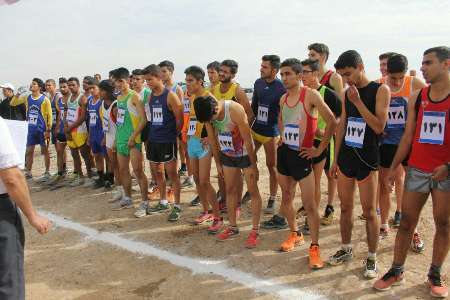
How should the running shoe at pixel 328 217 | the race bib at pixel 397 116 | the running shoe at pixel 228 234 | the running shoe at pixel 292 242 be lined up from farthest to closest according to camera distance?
the running shoe at pixel 328 217, the running shoe at pixel 228 234, the race bib at pixel 397 116, the running shoe at pixel 292 242

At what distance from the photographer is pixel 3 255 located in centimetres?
285

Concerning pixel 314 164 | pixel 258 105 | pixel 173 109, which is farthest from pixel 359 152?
pixel 173 109

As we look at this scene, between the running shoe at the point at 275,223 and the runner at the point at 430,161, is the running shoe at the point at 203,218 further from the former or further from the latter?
the runner at the point at 430,161

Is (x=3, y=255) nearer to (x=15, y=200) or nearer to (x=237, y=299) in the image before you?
(x=15, y=200)

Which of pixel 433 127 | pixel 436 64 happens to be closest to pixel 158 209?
pixel 433 127

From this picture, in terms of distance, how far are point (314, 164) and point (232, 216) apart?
Result: 4.37 ft

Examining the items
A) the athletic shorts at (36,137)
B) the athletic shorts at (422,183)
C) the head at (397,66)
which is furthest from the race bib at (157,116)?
the athletic shorts at (36,137)

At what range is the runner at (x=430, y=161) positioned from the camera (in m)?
3.59

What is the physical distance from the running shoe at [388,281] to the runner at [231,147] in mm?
1653

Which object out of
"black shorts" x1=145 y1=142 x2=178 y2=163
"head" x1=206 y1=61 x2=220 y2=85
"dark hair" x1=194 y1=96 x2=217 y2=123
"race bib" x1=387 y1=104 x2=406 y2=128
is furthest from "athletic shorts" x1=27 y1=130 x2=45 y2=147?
"race bib" x1=387 y1=104 x2=406 y2=128

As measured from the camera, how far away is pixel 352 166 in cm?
421

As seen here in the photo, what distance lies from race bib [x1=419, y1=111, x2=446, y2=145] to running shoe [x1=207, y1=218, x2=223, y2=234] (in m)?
3.01

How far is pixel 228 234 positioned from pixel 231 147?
125cm

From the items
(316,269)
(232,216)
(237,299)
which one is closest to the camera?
(237,299)
